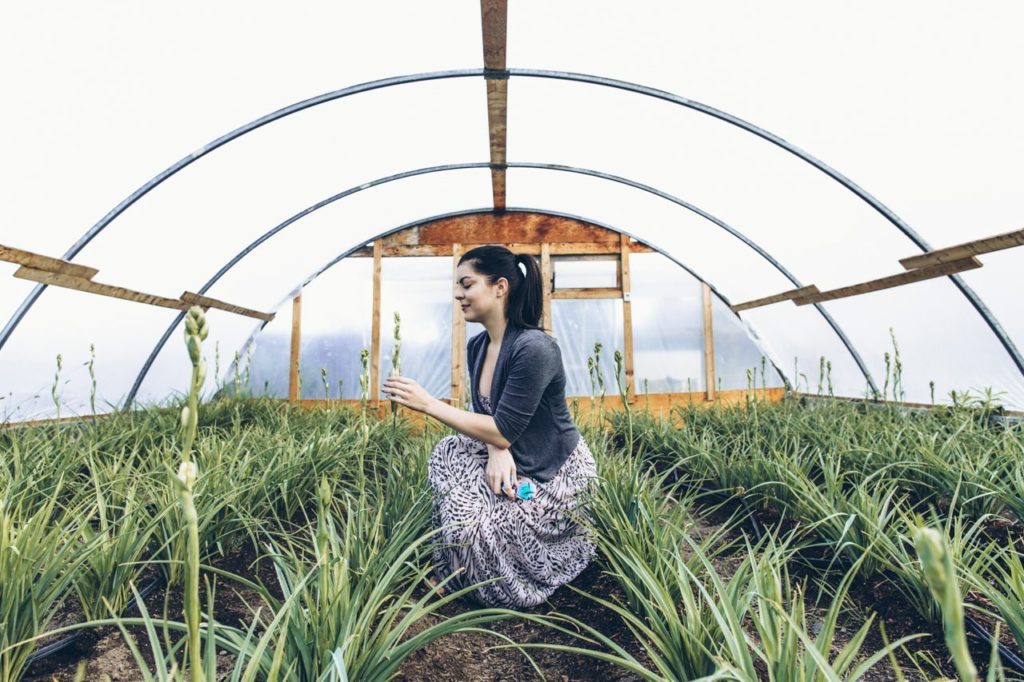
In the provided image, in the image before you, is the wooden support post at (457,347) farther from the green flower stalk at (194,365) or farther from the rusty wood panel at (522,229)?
the green flower stalk at (194,365)

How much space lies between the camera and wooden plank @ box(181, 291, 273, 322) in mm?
5328

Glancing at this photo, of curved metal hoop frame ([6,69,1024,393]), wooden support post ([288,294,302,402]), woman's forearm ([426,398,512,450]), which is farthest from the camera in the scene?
wooden support post ([288,294,302,402])

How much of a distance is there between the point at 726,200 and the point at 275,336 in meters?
5.75

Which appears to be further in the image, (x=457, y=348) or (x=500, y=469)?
(x=457, y=348)

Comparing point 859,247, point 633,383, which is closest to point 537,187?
point 633,383

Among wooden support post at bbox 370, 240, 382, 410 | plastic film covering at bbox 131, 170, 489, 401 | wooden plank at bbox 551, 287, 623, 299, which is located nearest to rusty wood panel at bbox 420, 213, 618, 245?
plastic film covering at bbox 131, 170, 489, 401

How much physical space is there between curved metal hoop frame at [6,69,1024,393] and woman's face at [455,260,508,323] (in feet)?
8.40

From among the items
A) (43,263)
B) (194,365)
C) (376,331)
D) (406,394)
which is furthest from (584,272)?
(194,365)

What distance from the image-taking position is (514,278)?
1995mm

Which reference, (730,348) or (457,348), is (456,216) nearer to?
(457,348)

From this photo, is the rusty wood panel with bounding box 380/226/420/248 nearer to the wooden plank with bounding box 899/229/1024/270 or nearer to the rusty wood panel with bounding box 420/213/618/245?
the rusty wood panel with bounding box 420/213/618/245

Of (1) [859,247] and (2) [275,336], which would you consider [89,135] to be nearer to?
(2) [275,336]

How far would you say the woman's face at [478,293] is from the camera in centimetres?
192

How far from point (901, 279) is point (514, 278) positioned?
386 cm
